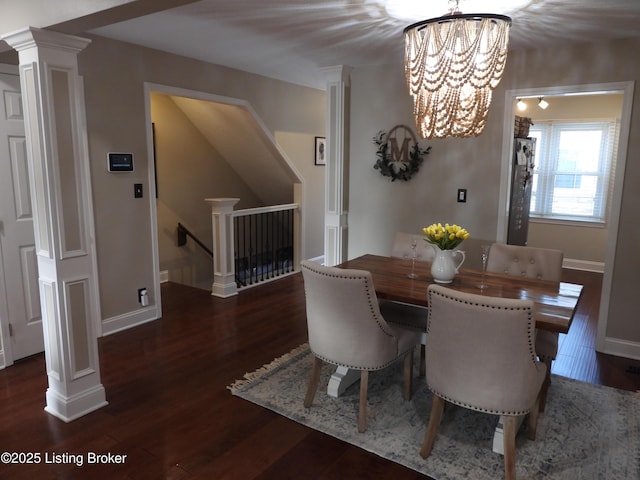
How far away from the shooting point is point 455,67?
2387 millimetres

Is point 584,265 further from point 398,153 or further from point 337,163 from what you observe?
point 337,163

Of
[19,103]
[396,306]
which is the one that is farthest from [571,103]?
[19,103]

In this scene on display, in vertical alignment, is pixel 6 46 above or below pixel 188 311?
above

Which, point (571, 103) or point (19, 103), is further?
point (571, 103)

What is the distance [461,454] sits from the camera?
2.36 m

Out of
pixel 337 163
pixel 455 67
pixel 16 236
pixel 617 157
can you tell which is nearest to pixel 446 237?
pixel 455 67

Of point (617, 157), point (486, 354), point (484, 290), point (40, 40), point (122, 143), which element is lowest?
point (486, 354)

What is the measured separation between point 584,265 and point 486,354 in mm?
5360

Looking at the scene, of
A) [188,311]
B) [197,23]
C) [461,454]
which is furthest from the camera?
[188,311]

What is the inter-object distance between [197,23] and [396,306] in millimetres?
2348

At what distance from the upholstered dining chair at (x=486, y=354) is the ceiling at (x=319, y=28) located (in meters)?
1.72

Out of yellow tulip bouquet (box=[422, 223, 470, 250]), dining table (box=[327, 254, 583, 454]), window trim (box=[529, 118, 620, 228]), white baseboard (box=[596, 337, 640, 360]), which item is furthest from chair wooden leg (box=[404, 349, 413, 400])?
window trim (box=[529, 118, 620, 228])

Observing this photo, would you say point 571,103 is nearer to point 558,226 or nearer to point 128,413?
point 558,226

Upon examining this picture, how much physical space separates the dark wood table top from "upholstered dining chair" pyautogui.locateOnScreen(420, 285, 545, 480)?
27 cm
